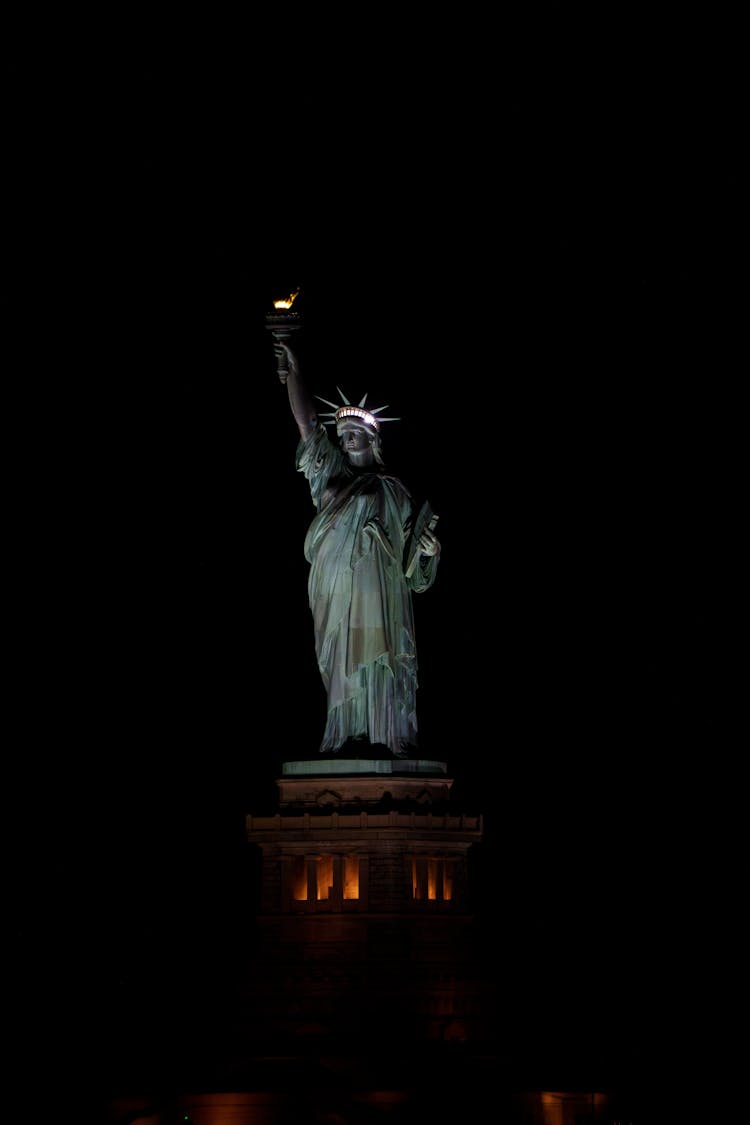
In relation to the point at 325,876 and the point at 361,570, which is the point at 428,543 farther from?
the point at 325,876

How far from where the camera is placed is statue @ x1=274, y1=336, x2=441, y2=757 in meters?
36.5

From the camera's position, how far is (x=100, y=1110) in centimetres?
3288

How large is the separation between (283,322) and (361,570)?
13.7ft

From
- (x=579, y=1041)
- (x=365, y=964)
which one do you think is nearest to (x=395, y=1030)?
(x=365, y=964)

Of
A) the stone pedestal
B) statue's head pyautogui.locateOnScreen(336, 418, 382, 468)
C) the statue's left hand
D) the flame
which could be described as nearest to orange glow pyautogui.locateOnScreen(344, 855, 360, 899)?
the stone pedestal

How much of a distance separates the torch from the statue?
0.15 ft

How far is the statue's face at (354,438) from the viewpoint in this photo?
3750 centimetres

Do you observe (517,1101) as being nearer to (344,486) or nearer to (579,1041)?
(579,1041)

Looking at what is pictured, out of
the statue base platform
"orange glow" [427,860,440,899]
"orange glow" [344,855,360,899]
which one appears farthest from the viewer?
"orange glow" [427,860,440,899]

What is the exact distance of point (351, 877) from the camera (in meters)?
35.2

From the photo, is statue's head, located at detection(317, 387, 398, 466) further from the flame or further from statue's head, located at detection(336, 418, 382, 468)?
the flame

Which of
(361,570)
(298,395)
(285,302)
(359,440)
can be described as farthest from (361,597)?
(285,302)

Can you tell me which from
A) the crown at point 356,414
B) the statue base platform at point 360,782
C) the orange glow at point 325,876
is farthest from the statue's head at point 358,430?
the orange glow at point 325,876

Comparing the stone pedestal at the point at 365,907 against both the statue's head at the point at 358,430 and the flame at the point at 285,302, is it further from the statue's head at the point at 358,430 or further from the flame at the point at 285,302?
the flame at the point at 285,302
